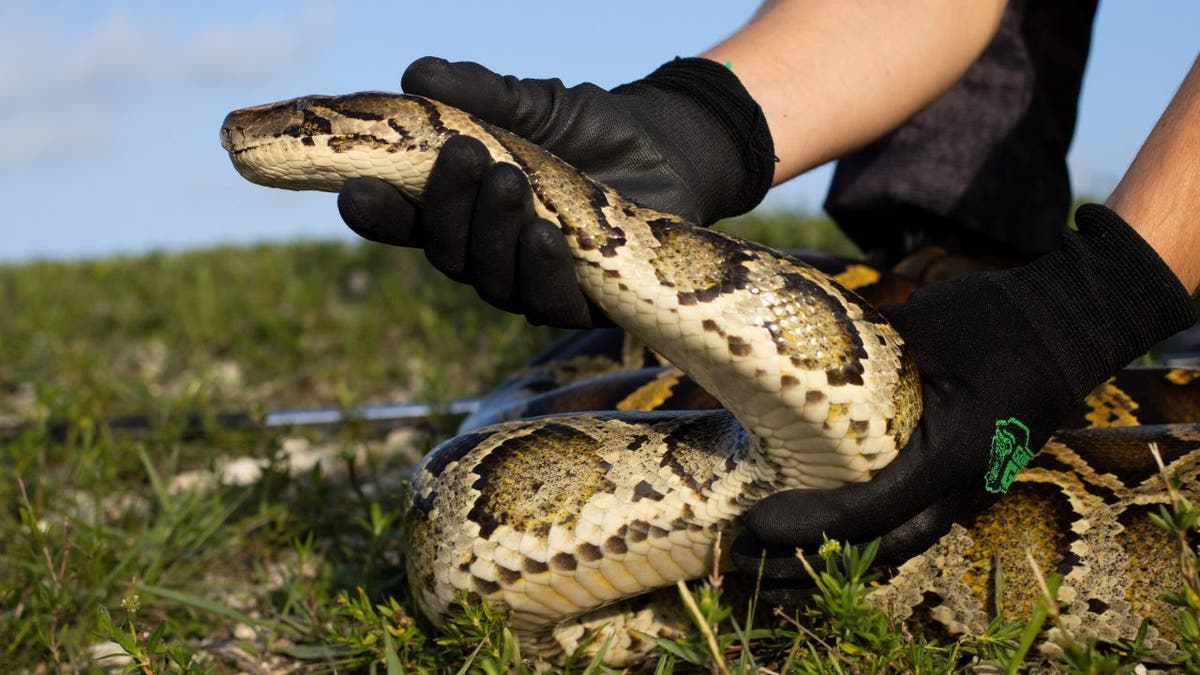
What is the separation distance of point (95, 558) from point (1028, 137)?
496 cm

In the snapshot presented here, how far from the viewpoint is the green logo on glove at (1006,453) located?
288 centimetres

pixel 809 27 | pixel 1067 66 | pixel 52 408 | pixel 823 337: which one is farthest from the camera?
pixel 1067 66

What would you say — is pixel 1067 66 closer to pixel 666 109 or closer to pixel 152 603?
pixel 666 109

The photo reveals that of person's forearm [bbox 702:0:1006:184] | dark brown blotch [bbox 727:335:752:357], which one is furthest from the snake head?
person's forearm [bbox 702:0:1006:184]

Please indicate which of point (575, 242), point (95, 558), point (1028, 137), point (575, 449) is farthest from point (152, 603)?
point (1028, 137)

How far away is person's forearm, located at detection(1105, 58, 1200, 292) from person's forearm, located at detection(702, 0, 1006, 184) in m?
1.33

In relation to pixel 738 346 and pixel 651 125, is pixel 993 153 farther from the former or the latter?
pixel 738 346

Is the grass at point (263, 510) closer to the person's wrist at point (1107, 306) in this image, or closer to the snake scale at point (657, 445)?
the snake scale at point (657, 445)

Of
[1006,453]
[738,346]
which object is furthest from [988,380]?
[738,346]

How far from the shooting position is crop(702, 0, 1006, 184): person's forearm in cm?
418

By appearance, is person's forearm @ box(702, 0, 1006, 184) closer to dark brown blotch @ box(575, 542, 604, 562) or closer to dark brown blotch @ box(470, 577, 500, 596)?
dark brown blotch @ box(575, 542, 604, 562)

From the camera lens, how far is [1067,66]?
5.95 m

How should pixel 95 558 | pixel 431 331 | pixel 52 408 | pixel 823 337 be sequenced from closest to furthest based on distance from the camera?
pixel 823 337
pixel 95 558
pixel 52 408
pixel 431 331

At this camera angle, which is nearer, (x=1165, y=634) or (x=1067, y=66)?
(x=1165, y=634)
